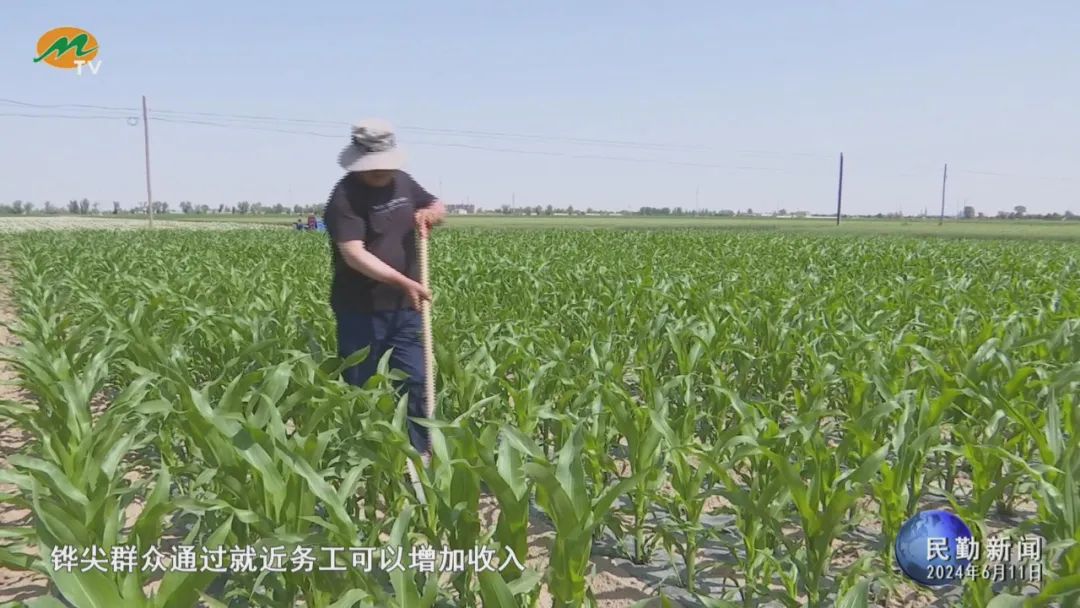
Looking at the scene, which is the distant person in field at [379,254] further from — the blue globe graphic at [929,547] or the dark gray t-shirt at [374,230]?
the blue globe graphic at [929,547]

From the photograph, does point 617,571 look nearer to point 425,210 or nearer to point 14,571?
point 425,210

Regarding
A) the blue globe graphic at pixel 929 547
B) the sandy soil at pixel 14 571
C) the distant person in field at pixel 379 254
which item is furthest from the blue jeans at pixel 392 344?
the blue globe graphic at pixel 929 547

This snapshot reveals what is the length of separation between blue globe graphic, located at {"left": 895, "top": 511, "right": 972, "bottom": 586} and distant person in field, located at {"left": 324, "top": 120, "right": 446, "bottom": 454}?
2.30 metres

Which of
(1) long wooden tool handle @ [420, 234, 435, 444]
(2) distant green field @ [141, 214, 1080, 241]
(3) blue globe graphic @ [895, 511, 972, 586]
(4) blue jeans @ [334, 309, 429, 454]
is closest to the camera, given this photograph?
(3) blue globe graphic @ [895, 511, 972, 586]

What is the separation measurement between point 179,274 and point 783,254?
1150 centimetres

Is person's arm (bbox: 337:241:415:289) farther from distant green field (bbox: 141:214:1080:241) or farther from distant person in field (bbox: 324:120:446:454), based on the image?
distant green field (bbox: 141:214:1080:241)

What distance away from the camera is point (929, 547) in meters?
2.38

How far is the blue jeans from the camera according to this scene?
3639mm

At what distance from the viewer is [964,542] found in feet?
7.66

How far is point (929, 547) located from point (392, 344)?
2.57 meters

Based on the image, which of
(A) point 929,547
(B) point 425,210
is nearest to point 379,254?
(B) point 425,210

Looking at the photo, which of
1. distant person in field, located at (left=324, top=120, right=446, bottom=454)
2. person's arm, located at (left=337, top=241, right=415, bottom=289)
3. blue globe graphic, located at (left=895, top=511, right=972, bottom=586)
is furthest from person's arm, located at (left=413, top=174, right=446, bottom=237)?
blue globe graphic, located at (left=895, top=511, right=972, bottom=586)

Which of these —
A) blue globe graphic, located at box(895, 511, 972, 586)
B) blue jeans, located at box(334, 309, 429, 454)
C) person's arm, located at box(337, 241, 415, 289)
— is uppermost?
person's arm, located at box(337, 241, 415, 289)

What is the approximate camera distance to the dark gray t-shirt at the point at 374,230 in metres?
3.35
